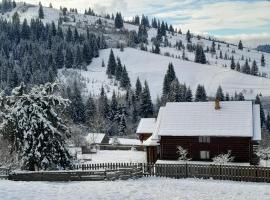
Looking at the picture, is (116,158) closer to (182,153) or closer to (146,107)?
(182,153)

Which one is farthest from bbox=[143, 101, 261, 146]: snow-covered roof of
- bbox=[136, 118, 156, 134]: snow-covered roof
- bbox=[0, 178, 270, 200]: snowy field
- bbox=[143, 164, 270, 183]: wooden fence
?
bbox=[136, 118, 156, 134]: snow-covered roof

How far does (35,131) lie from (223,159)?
63.5 feet

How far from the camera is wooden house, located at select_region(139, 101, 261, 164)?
46.1 m

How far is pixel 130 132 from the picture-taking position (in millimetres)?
135875

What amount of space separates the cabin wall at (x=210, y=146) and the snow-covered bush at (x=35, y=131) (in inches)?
562

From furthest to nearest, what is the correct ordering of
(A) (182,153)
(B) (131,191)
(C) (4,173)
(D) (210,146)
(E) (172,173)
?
(D) (210,146), (A) (182,153), (C) (4,173), (E) (172,173), (B) (131,191)

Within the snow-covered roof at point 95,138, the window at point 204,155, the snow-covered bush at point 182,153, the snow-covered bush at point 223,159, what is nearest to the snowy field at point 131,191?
the snow-covered bush at point 223,159

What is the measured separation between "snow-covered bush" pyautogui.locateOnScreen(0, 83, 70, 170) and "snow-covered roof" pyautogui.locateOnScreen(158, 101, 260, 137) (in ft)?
46.3

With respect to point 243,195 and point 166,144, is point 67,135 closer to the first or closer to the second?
point 166,144

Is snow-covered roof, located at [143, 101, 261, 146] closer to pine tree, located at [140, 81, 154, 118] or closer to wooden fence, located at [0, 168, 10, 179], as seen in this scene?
wooden fence, located at [0, 168, 10, 179]

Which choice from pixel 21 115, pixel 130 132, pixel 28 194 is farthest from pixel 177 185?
pixel 130 132

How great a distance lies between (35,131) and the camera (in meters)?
36.9

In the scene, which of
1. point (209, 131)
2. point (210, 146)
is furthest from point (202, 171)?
point (210, 146)

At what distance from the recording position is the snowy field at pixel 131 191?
23.5m
